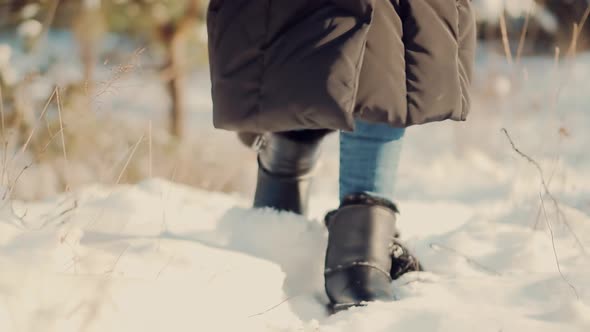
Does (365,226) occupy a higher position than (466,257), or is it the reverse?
(365,226)

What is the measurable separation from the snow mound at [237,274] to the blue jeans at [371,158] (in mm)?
187

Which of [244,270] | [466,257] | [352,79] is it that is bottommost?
[466,257]

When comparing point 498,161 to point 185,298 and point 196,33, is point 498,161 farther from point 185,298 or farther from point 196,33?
point 185,298

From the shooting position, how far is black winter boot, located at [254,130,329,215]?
4.90ft

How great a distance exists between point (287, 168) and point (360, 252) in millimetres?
332

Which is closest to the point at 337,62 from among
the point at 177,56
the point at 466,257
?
the point at 466,257

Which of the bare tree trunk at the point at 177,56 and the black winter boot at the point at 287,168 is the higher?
the black winter boot at the point at 287,168

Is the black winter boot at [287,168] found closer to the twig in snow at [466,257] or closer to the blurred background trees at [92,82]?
the twig in snow at [466,257]

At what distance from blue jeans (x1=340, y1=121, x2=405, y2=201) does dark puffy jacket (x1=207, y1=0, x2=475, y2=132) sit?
17cm

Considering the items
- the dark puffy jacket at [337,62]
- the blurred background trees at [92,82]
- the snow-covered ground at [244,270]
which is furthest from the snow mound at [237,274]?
the blurred background trees at [92,82]

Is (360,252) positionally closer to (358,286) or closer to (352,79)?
(358,286)

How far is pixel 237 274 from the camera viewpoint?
1272 mm

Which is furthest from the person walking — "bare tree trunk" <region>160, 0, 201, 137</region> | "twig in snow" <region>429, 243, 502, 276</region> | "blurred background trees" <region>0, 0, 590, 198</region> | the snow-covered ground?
"bare tree trunk" <region>160, 0, 201, 137</region>

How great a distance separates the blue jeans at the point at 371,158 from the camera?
135 centimetres
